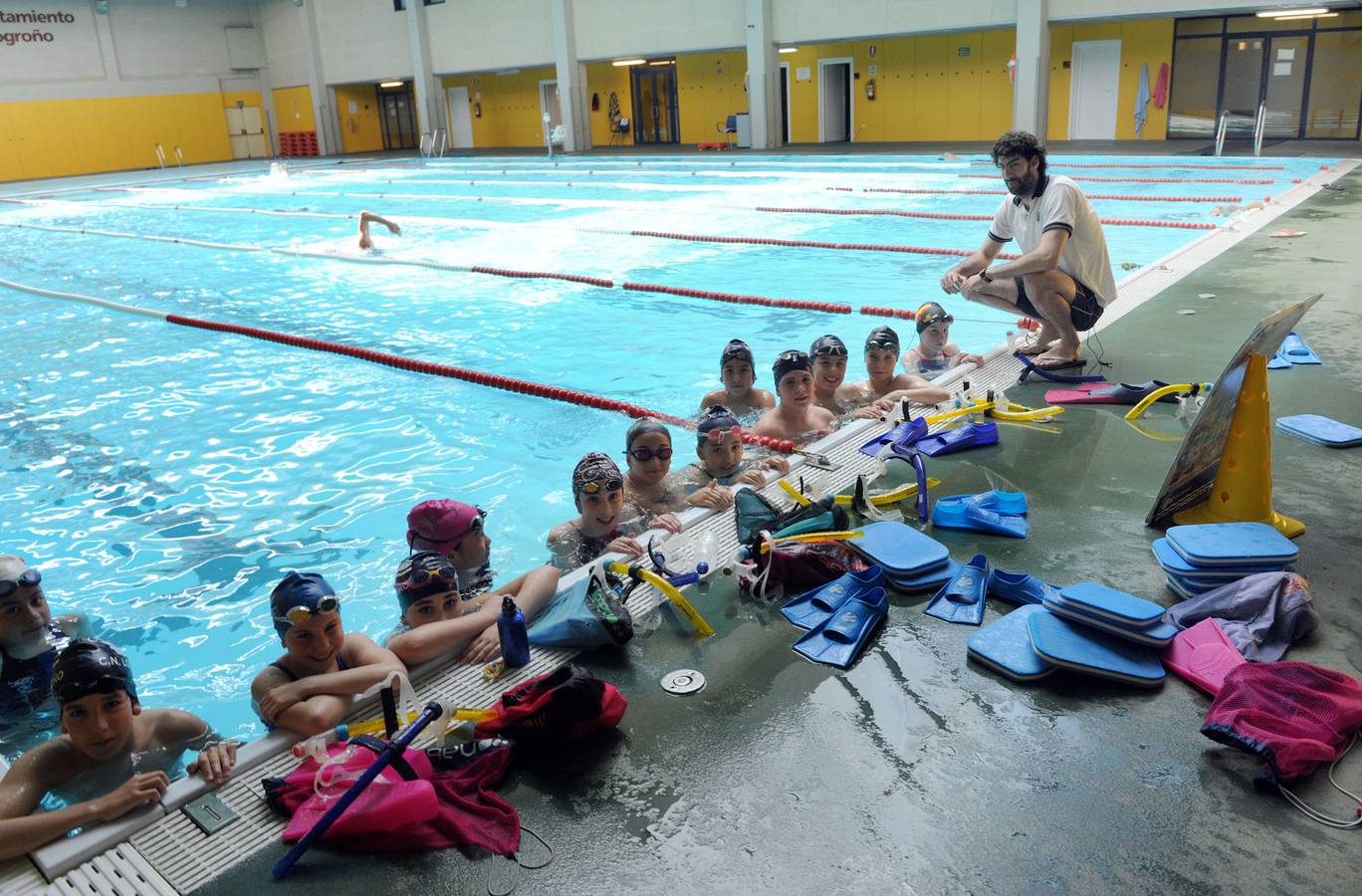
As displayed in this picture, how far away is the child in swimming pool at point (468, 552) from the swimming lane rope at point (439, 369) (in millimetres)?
1760

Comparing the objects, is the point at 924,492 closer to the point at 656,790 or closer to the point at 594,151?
the point at 656,790

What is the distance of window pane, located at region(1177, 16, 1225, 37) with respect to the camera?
68.7 ft

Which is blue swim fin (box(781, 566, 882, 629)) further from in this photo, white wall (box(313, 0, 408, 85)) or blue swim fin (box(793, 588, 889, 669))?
white wall (box(313, 0, 408, 85))

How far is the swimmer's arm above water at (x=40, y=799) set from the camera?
2.19 meters

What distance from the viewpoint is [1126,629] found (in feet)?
9.03

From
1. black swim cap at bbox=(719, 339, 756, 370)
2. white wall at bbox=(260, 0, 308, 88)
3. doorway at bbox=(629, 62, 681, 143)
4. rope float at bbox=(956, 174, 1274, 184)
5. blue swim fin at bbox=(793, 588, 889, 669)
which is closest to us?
blue swim fin at bbox=(793, 588, 889, 669)

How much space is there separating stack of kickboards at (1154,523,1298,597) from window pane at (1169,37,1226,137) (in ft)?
72.3

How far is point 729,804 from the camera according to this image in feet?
7.50

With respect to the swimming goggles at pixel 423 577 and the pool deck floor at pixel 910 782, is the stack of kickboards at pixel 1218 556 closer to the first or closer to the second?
the pool deck floor at pixel 910 782

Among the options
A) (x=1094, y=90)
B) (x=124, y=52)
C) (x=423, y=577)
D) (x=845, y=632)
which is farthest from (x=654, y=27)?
(x=845, y=632)

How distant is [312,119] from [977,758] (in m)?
37.9

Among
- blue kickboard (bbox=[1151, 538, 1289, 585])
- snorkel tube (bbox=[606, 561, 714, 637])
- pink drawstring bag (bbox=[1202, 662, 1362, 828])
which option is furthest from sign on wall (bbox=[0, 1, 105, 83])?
pink drawstring bag (bbox=[1202, 662, 1362, 828])

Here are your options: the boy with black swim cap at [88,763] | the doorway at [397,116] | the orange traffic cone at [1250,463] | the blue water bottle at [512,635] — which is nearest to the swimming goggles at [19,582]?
the boy with black swim cap at [88,763]

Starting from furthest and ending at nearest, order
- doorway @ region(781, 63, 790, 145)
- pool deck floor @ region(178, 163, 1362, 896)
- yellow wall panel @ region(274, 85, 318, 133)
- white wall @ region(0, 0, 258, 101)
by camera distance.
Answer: yellow wall panel @ region(274, 85, 318, 133), white wall @ region(0, 0, 258, 101), doorway @ region(781, 63, 790, 145), pool deck floor @ region(178, 163, 1362, 896)
